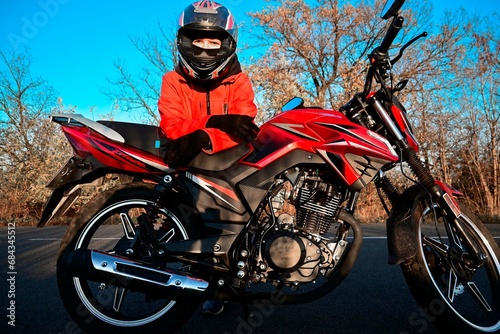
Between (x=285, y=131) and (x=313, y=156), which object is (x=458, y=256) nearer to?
(x=313, y=156)

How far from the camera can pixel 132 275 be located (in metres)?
2.15

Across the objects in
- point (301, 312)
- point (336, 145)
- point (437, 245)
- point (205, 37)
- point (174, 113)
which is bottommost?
point (301, 312)

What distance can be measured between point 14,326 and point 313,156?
2083mm

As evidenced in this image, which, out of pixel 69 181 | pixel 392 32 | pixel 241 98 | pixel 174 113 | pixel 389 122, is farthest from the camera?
pixel 241 98

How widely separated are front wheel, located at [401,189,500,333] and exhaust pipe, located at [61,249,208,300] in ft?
3.99

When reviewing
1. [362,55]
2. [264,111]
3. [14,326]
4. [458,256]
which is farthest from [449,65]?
[14,326]

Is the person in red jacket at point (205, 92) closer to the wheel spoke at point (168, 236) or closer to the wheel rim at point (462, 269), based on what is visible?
the wheel spoke at point (168, 236)

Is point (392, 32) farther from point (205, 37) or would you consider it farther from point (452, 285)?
point (452, 285)

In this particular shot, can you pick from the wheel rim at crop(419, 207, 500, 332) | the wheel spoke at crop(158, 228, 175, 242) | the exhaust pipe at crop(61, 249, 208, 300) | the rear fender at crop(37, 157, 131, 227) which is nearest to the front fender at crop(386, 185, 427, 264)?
the wheel rim at crop(419, 207, 500, 332)

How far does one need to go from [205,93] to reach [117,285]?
1.39m

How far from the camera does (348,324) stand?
7.71 feet

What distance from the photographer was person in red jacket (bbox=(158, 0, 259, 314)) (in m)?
2.22

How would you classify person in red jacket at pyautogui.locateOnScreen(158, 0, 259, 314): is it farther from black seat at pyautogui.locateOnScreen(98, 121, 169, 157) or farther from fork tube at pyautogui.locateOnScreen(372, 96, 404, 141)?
fork tube at pyautogui.locateOnScreen(372, 96, 404, 141)

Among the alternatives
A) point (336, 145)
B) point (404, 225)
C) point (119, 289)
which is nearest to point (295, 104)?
point (336, 145)
